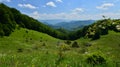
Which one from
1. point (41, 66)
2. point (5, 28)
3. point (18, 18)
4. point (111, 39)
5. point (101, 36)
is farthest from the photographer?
point (18, 18)

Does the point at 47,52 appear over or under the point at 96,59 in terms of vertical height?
under

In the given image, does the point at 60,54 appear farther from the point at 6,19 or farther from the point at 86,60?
the point at 6,19

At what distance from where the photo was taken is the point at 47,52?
49.8 feet

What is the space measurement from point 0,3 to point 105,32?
44869 millimetres

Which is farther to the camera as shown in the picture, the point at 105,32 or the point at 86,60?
the point at 105,32

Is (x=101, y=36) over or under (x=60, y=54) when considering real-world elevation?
under

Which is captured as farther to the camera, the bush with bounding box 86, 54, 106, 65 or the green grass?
the bush with bounding box 86, 54, 106, 65

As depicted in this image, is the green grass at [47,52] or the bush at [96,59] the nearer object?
the green grass at [47,52]

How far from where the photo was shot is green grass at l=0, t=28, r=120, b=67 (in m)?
9.07

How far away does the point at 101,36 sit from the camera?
8488cm

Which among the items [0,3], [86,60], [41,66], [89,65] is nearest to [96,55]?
[86,60]

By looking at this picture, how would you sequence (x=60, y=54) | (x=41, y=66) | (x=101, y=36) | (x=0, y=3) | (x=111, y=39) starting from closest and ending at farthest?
1. (x=41, y=66)
2. (x=60, y=54)
3. (x=111, y=39)
4. (x=101, y=36)
5. (x=0, y=3)

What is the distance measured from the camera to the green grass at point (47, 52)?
9.07 metres

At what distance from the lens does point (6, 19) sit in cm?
9894
